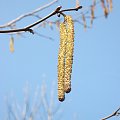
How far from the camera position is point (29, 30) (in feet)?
3.47

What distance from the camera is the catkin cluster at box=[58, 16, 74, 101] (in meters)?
0.94

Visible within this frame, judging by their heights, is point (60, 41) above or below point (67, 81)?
above

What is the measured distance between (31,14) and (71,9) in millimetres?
1151

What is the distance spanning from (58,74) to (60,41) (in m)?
0.09

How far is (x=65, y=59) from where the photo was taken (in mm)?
977

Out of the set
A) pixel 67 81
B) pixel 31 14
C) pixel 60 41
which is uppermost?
pixel 31 14

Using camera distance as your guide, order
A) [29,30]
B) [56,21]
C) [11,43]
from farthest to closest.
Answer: [56,21] < [11,43] < [29,30]

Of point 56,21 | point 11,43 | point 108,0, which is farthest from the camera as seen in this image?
point 56,21

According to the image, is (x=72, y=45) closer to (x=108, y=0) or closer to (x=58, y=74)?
(x=58, y=74)

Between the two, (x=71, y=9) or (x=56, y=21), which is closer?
(x=71, y=9)

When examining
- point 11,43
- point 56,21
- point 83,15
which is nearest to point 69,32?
point 11,43

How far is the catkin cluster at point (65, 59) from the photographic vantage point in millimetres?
944

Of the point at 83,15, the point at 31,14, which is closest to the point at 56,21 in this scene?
the point at 83,15

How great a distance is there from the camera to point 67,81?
0.95 meters
